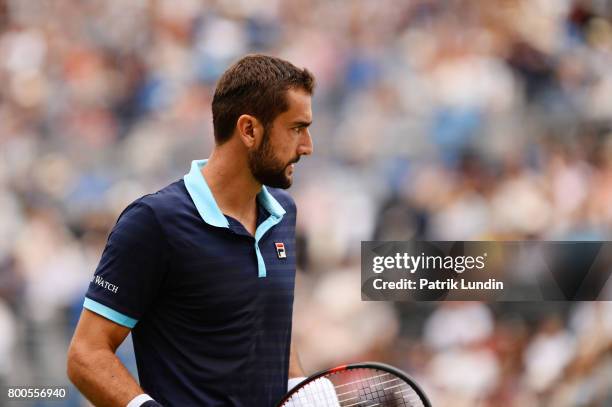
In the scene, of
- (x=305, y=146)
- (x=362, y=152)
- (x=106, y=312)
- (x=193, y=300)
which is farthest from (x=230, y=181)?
(x=362, y=152)

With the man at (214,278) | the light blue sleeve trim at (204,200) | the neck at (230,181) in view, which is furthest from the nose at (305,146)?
the light blue sleeve trim at (204,200)

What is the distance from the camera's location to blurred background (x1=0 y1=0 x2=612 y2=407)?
4.26 meters

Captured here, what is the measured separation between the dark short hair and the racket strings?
65cm

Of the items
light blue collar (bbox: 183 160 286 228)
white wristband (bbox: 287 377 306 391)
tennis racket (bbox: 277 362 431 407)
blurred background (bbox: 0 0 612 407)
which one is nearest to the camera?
light blue collar (bbox: 183 160 286 228)

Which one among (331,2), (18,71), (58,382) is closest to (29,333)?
(58,382)

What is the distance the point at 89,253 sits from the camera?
4.47 meters

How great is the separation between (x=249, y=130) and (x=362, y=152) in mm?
1936

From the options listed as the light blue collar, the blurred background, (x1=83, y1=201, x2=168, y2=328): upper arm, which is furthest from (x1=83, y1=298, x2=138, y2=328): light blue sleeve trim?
the blurred background

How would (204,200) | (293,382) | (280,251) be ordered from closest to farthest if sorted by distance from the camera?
(204,200) < (280,251) < (293,382)

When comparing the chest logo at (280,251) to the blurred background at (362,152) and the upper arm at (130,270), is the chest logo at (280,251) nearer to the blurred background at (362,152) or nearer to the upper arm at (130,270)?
the upper arm at (130,270)

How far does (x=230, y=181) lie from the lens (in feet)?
8.09

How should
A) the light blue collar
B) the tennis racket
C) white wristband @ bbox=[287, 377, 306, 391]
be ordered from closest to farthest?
the light blue collar
the tennis racket
white wristband @ bbox=[287, 377, 306, 391]

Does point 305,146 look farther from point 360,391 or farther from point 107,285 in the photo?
point 360,391

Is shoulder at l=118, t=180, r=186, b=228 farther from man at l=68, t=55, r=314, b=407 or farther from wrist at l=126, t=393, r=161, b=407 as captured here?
wrist at l=126, t=393, r=161, b=407
